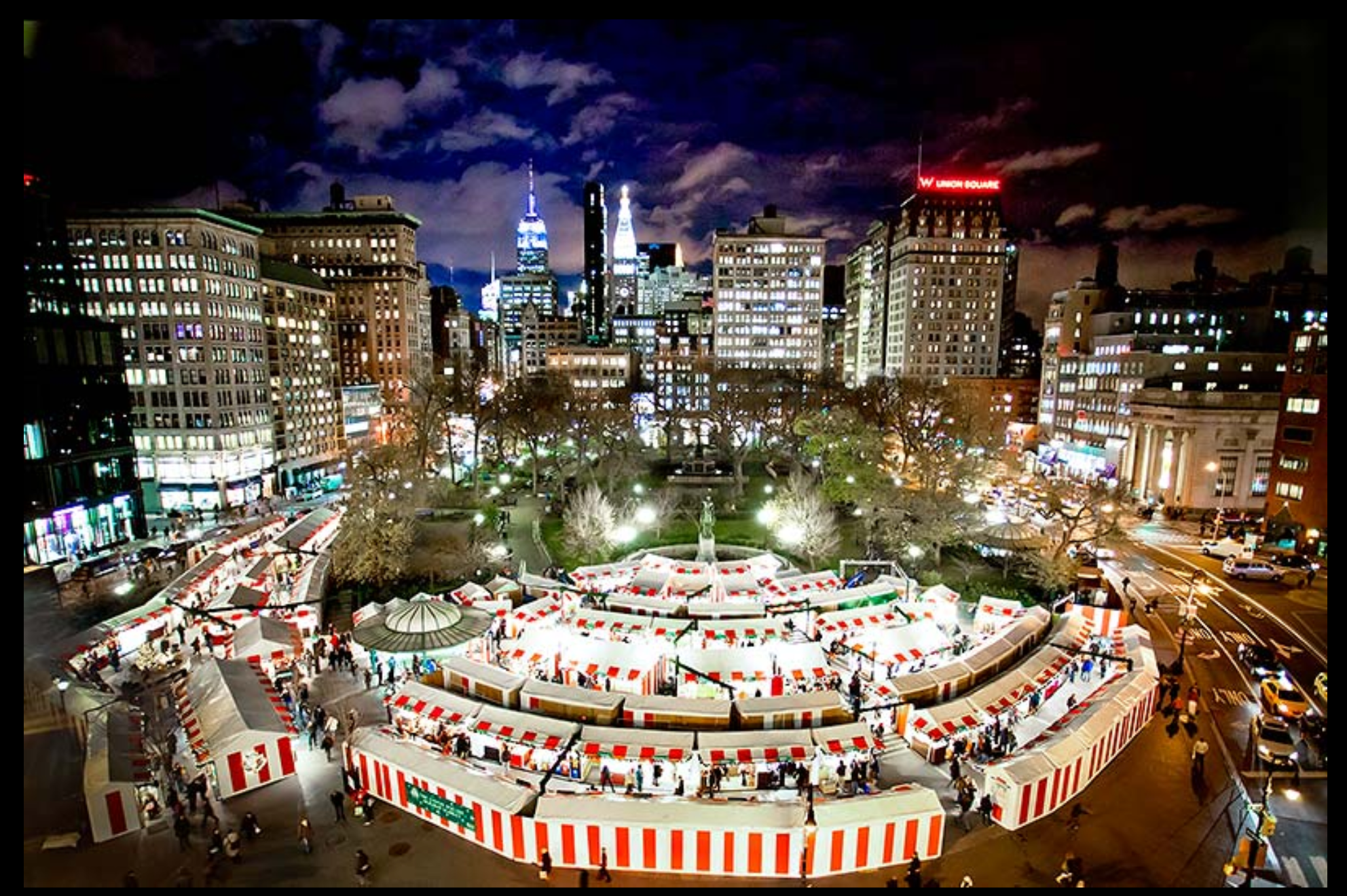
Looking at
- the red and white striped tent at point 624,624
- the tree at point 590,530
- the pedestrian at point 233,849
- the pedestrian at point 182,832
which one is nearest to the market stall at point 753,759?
the red and white striped tent at point 624,624

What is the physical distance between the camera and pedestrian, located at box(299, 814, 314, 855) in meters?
14.0

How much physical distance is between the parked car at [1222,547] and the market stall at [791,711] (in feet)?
105

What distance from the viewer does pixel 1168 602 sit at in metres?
29.7

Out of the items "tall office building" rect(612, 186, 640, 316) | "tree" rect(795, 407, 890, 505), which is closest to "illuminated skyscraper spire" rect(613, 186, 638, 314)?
"tall office building" rect(612, 186, 640, 316)

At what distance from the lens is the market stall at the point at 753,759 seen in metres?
15.8

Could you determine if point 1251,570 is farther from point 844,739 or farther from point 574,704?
point 574,704

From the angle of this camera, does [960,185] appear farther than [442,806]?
Yes

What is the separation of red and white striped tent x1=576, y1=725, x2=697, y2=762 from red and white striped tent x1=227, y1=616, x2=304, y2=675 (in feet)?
39.1

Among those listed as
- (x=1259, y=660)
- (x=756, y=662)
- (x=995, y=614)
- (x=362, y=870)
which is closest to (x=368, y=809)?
(x=362, y=870)

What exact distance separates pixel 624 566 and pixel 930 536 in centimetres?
1494

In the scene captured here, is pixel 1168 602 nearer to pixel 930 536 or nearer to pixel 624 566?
pixel 930 536

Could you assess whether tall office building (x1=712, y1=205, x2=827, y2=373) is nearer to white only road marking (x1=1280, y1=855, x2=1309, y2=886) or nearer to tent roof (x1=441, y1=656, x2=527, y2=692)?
tent roof (x1=441, y1=656, x2=527, y2=692)

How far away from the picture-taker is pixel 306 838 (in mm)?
14047

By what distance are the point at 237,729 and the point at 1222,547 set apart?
49777 mm
